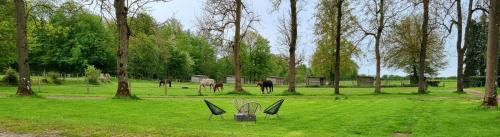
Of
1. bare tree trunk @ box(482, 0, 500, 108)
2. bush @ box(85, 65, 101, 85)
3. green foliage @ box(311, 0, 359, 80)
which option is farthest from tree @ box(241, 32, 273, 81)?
bare tree trunk @ box(482, 0, 500, 108)

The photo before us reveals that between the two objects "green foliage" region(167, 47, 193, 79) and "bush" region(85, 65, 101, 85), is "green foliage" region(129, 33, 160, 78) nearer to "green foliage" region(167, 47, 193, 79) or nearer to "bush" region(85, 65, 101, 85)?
"green foliage" region(167, 47, 193, 79)

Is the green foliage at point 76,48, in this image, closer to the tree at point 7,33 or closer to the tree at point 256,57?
the tree at point 256,57

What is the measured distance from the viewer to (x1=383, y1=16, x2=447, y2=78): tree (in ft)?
166

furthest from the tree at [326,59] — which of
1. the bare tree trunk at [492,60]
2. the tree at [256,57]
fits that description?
the bare tree trunk at [492,60]

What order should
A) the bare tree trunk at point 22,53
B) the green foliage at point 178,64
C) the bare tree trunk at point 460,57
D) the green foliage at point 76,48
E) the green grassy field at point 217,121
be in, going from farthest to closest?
the green foliage at point 178,64, the green foliage at point 76,48, the bare tree trunk at point 460,57, the bare tree trunk at point 22,53, the green grassy field at point 217,121

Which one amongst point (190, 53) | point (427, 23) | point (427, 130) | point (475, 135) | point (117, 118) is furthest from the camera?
point (190, 53)

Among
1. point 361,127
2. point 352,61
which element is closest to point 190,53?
point 352,61

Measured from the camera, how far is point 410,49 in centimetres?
5488

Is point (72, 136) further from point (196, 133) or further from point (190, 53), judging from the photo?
point (190, 53)

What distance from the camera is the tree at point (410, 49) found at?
5050 centimetres

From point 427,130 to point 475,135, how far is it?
147 cm

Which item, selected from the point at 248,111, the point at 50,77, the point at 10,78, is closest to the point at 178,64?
the point at 50,77

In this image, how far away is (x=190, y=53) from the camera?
10931cm

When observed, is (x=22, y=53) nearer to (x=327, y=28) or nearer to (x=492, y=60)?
(x=492, y=60)
